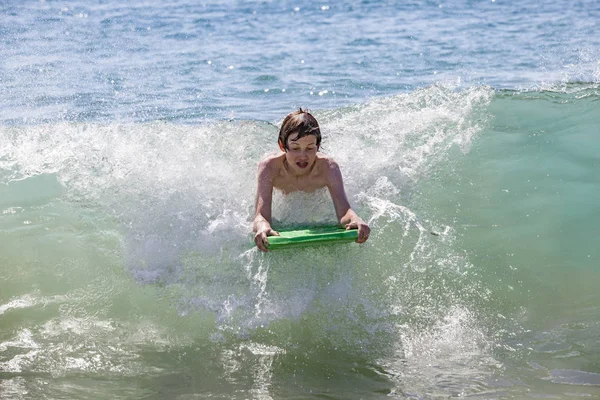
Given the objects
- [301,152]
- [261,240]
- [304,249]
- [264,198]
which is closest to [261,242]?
[261,240]

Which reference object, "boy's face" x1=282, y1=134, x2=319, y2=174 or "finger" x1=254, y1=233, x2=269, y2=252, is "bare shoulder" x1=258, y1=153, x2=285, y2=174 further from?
"finger" x1=254, y1=233, x2=269, y2=252

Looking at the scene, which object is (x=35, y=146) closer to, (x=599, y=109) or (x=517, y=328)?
(x=517, y=328)

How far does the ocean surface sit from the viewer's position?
4.11m

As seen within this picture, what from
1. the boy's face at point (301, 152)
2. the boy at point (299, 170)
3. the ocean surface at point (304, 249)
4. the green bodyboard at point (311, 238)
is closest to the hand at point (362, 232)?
the green bodyboard at point (311, 238)

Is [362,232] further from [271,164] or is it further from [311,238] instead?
[271,164]

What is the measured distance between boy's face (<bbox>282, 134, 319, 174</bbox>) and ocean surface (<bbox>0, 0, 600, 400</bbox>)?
9.4 inches

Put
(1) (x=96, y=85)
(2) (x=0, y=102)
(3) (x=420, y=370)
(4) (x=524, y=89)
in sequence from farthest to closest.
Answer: (1) (x=96, y=85) < (2) (x=0, y=102) < (4) (x=524, y=89) < (3) (x=420, y=370)

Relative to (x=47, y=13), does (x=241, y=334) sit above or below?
below

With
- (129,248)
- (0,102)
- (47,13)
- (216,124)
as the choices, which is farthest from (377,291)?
(47,13)

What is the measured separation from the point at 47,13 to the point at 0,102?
770cm

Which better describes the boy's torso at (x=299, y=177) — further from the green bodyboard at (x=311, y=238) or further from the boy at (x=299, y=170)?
the green bodyboard at (x=311, y=238)

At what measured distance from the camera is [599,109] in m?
7.66

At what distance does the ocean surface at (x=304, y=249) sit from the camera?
411 cm

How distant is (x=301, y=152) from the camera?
16.6 ft
